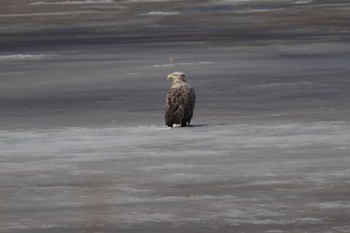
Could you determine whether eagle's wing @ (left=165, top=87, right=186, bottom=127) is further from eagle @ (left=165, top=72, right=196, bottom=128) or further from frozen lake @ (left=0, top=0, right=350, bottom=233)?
frozen lake @ (left=0, top=0, right=350, bottom=233)

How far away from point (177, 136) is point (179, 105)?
0.85 meters

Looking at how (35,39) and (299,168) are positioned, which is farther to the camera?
(35,39)

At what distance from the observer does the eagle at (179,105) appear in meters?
16.2

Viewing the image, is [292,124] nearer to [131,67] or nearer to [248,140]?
[248,140]

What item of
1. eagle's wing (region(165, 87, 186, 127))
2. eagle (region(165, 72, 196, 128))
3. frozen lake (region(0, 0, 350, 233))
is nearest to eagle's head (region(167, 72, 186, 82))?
eagle (region(165, 72, 196, 128))

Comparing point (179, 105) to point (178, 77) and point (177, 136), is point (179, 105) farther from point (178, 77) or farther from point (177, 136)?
point (177, 136)

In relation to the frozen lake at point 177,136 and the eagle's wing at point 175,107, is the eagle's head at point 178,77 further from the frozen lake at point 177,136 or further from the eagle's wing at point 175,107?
the frozen lake at point 177,136

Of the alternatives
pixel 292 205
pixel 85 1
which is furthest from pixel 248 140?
pixel 85 1

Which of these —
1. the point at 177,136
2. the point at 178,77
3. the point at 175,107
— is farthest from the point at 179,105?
the point at 177,136

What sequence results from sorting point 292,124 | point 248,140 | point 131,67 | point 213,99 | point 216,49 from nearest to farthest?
1. point 248,140
2. point 292,124
3. point 213,99
4. point 131,67
5. point 216,49

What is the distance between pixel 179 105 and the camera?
16.3 m

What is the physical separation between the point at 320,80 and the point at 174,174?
1021 cm

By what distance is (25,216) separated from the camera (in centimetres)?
1069

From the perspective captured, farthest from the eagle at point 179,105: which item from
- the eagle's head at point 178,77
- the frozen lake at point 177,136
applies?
the frozen lake at point 177,136
